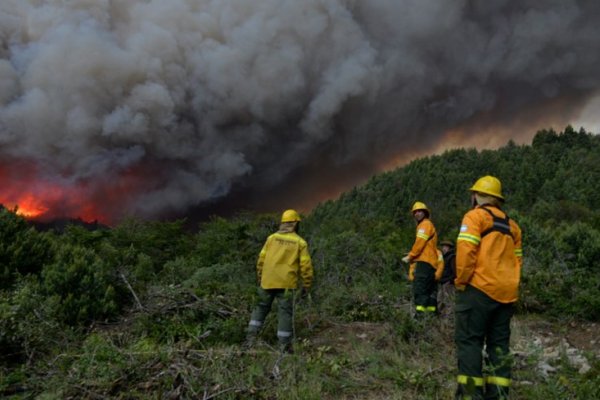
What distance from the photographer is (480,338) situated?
374 centimetres

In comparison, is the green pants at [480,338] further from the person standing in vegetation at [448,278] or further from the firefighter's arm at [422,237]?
the person standing in vegetation at [448,278]

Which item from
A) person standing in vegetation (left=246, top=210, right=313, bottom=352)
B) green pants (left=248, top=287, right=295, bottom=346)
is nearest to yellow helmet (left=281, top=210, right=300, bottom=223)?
person standing in vegetation (left=246, top=210, right=313, bottom=352)

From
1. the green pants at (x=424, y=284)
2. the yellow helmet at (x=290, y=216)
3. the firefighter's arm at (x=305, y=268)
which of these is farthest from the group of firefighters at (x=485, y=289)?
the green pants at (x=424, y=284)

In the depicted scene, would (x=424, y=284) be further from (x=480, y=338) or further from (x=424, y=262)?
(x=480, y=338)

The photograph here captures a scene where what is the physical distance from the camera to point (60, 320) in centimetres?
606

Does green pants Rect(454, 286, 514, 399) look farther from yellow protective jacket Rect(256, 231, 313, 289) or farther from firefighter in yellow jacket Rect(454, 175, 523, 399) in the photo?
yellow protective jacket Rect(256, 231, 313, 289)

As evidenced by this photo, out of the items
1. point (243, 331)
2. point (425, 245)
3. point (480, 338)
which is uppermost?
point (425, 245)

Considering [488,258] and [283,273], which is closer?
[488,258]

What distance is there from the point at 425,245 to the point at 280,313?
108 inches

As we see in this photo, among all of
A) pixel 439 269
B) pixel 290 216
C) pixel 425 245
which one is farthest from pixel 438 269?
pixel 290 216

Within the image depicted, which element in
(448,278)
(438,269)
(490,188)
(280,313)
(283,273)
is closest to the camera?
(490,188)

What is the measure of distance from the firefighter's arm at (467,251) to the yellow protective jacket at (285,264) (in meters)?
2.59

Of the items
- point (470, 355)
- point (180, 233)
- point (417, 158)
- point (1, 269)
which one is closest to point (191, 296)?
point (1, 269)

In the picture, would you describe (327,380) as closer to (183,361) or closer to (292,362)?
(292,362)
